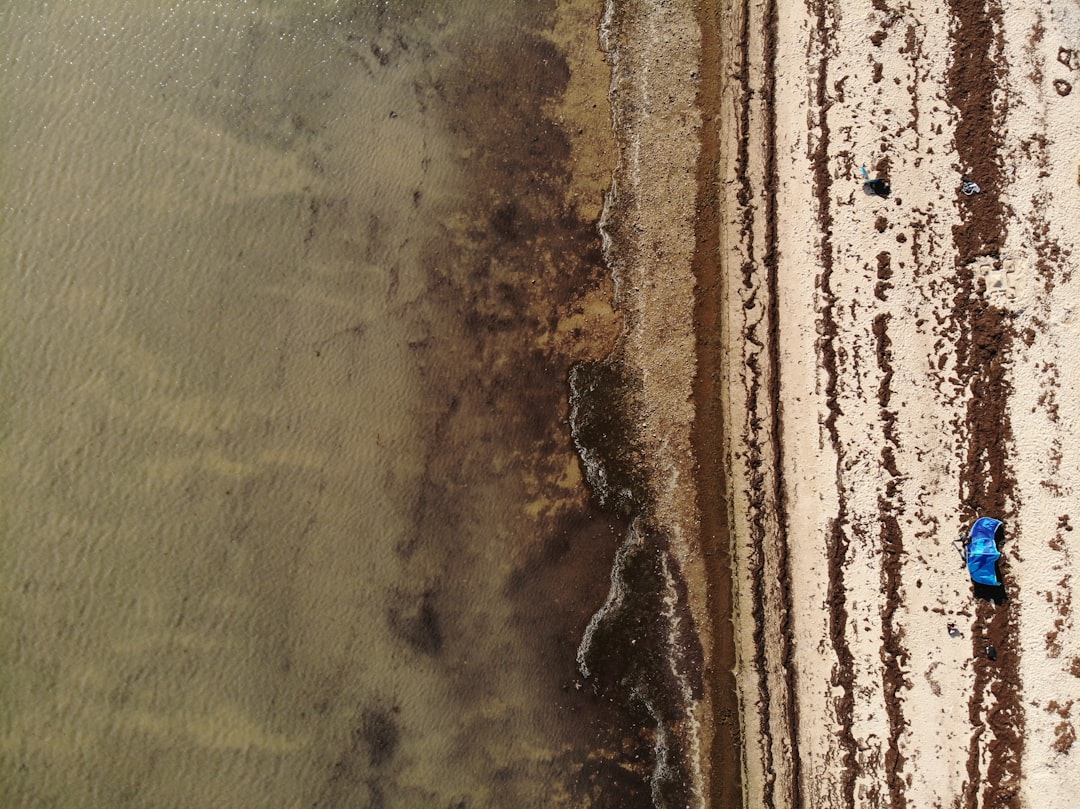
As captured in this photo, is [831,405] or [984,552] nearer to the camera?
[984,552]

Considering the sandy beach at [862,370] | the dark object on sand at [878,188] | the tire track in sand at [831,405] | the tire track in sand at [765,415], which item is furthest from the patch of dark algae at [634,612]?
the dark object on sand at [878,188]

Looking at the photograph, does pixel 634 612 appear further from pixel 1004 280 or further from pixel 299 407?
pixel 1004 280

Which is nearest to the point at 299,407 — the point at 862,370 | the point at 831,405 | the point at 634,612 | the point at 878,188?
the point at 634,612

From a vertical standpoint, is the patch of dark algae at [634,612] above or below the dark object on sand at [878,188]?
below

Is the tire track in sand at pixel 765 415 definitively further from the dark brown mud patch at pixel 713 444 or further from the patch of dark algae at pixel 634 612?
the patch of dark algae at pixel 634 612

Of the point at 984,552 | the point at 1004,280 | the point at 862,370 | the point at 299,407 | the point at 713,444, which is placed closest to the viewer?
the point at 984,552

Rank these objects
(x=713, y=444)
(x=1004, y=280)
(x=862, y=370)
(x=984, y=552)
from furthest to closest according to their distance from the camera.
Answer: (x=713, y=444), (x=862, y=370), (x=1004, y=280), (x=984, y=552)
